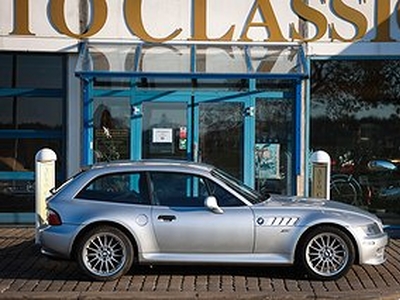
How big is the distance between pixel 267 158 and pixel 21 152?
4628mm

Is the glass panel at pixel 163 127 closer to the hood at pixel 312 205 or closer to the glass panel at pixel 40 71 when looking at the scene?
the glass panel at pixel 40 71

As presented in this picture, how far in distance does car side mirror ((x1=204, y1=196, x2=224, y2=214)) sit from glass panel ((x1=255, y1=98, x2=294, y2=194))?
4.71 m

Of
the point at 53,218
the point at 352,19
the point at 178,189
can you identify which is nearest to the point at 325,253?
the point at 178,189

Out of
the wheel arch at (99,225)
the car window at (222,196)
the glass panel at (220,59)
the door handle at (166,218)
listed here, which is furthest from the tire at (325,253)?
the glass panel at (220,59)

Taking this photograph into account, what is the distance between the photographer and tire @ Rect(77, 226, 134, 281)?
309 inches

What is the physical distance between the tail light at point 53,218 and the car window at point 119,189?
0.35 meters

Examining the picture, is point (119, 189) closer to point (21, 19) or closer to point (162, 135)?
point (162, 135)

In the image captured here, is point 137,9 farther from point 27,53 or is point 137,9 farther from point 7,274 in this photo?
point 7,274

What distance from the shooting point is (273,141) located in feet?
41.0

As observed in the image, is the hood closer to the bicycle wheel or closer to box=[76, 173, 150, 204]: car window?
box=[76, 173, 150, 204]: car window

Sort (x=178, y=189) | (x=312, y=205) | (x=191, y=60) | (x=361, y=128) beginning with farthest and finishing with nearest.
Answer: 1. (x=361, y=128)
2. (x=191, y=60)
3. (x=312, y=205)
4. (x=178, y=189)

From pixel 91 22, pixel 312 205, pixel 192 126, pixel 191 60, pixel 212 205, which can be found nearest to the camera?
pixel 212 205

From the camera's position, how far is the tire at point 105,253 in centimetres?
785

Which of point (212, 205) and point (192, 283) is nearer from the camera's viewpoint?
point (212, 205)
